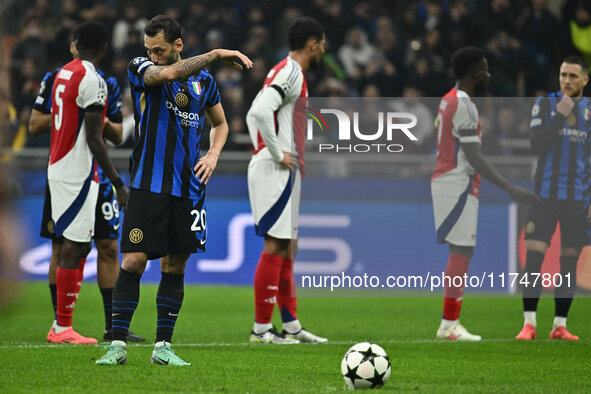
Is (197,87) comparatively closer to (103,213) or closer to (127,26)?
(103,213)

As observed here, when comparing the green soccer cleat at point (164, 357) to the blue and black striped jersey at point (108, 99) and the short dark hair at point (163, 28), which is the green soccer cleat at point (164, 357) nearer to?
the short dark hair at point (163, 28)

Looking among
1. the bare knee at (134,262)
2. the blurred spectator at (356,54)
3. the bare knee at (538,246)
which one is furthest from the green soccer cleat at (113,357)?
the blurred spectator at (356,54)

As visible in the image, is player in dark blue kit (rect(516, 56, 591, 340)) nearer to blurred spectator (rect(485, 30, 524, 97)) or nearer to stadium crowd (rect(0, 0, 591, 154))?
stadium crowd (rect(0, 0, 591, 154))

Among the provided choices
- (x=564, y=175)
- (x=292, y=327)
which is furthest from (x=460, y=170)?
(x=292, y=327)

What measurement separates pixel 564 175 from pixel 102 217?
374 cm

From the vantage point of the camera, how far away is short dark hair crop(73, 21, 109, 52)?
20.6 feet

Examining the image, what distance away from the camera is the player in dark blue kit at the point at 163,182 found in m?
4.57

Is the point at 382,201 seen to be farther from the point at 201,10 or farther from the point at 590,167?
the point at 201,10

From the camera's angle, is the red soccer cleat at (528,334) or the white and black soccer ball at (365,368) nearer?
the white and black soccer ball at (365,368)

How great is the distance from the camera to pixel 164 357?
4738 millimetres

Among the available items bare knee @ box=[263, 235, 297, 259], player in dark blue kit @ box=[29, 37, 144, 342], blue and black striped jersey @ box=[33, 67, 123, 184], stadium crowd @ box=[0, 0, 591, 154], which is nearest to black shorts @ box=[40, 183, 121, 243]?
player in dark blue kit @ box=[29, 37, 144, 342]

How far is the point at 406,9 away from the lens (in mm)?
15367

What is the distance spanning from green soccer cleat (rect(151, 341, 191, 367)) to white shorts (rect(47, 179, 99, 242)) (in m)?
1.70

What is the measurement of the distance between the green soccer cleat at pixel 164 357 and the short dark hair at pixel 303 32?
2.94m
